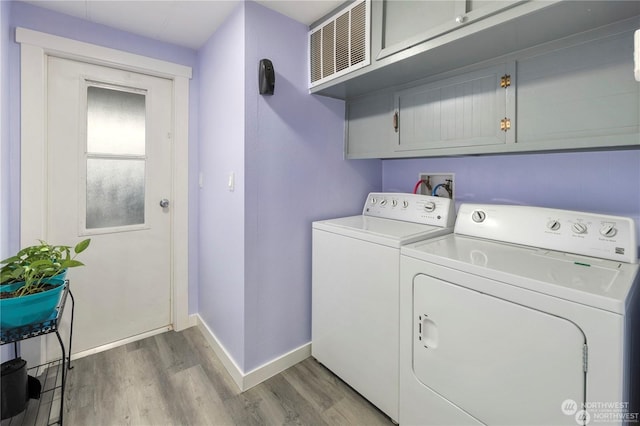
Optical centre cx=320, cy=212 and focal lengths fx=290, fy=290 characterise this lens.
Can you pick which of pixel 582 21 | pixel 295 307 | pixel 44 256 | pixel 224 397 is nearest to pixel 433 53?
pixel 582 21

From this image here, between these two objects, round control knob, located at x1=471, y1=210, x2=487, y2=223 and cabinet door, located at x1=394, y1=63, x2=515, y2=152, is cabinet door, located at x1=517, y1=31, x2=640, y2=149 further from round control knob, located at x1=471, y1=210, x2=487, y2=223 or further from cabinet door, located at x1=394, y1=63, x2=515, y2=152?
round control knob, located at x1=471, y1=210, x2=487, y2=223

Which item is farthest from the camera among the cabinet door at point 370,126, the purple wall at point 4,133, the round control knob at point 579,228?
the cabinet door at point 370,126

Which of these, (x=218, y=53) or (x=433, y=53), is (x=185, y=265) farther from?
(x=433, y=53)

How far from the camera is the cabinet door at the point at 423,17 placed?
113 cm

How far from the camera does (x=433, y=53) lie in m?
1.34

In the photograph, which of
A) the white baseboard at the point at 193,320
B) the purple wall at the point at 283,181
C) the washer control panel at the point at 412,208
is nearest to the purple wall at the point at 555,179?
the washer control panel at the point at 412,208

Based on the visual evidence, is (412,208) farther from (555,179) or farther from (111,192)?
(111,192)

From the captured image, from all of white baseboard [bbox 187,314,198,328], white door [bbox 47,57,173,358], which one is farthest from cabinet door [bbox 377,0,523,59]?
white baseboard [bbox 187,314,198,328]

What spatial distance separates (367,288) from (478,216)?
27.6 inches

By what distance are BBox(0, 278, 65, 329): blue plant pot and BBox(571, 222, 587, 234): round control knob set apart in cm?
→ 214

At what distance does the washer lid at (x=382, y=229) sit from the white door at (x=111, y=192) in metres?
1.36

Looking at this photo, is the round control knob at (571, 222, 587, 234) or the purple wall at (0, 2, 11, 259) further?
the purple wall at (0, 2, 11, 259)

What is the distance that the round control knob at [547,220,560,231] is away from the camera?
1.27 m

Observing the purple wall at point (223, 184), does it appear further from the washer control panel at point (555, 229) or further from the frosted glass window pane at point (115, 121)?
the washer control panel at point (555, 229)
